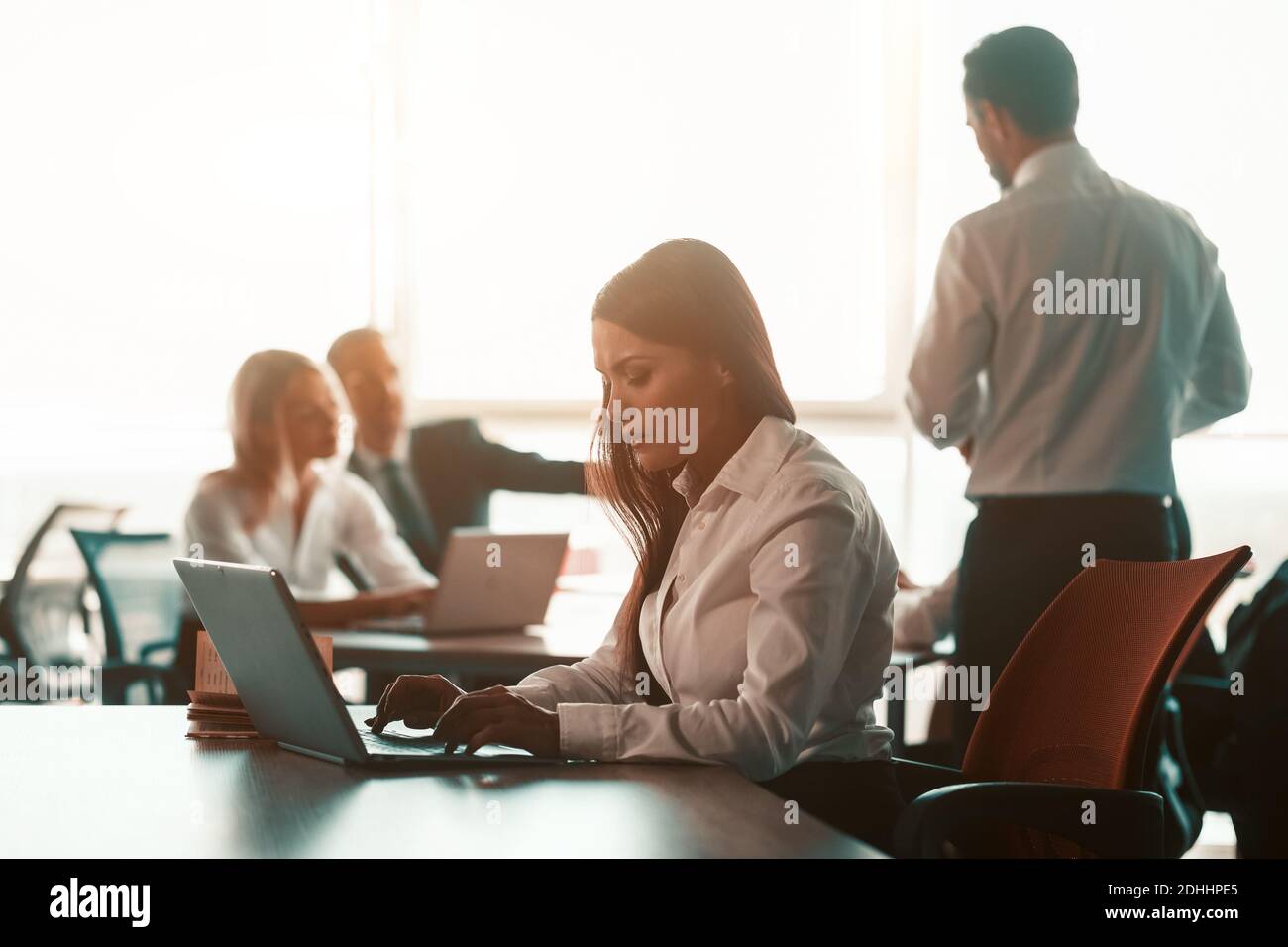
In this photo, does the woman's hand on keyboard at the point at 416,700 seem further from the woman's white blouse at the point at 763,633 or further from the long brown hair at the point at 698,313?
the long brown hair at the point at 698,313

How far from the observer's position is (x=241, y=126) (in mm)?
5562

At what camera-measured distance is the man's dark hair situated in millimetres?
2541

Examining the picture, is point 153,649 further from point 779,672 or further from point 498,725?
point 779,672

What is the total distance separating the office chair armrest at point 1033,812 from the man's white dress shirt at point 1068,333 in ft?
3.72

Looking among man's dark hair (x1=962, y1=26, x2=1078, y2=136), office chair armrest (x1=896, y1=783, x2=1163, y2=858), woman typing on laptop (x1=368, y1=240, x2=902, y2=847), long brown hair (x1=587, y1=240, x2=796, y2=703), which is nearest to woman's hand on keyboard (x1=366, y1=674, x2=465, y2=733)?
woman typing on laptop (x1=368, y1=240, x2=902, y2=847)

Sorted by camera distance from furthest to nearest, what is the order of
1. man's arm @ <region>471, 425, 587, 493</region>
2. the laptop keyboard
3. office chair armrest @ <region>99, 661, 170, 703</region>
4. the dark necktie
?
the dark necktie < man's arm @ <region>471, 425, 587, 493</region> < office chair armrest @ <region>99, 661, 170, 703</region> < the laptop keyboard

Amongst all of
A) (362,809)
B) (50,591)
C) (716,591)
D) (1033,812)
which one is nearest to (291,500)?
(50,591)

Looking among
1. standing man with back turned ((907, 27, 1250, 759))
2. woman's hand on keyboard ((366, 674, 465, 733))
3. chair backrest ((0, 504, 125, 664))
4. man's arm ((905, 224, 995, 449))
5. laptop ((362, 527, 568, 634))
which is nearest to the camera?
woman's hand on keyboard ((366, 674, 465, 733))

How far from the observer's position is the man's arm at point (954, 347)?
262 centimetres

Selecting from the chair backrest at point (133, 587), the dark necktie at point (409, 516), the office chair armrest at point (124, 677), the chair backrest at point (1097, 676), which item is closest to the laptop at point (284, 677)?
the chair backrest at point (1097, 676)

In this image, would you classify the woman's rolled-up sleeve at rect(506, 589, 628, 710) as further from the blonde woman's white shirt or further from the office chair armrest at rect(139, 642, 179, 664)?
the office chair armrest at rect(139, 642, 179, 664)

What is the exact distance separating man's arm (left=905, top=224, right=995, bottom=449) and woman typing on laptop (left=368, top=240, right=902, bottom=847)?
2.80 ft

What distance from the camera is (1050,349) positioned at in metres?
2.57
